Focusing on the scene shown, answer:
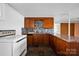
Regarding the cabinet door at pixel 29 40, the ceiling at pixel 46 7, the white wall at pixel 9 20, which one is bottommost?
the cabinet door at pixel 29 40

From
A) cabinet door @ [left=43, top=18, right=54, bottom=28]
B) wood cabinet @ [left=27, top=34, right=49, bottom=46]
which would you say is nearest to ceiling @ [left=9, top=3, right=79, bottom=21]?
wood cabinet @ [left=27, top=34, right=49, bottom=46]

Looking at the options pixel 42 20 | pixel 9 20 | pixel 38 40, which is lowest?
pixel 38 40

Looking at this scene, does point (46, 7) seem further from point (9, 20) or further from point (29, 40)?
point (29, 40)

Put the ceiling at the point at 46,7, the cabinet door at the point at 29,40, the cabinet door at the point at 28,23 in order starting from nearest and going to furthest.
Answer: the ceiling at the point at 46,7 < the cabinet door at the point at 29,40 < the cabinet door at the point at 28,23

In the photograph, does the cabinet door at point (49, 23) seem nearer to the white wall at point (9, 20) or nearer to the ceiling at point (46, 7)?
the ceiling at point (46, 7)

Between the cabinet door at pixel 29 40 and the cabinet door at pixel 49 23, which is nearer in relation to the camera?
the cabinet door at pixel 29 40

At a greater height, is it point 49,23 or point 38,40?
point 49,23

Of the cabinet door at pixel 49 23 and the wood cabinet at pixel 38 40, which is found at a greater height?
the cabinet door at pixel 49 23

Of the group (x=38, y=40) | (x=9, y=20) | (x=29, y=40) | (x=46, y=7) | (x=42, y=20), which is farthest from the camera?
(x=42, y=20)

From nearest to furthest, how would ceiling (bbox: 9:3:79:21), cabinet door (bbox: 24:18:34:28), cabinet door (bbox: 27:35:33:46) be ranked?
ceiling (bbox: 9:3:79:21) < cabinet door (bbox: 27:35:33:46) < cabinet door (bbox: 24:18:34:28)

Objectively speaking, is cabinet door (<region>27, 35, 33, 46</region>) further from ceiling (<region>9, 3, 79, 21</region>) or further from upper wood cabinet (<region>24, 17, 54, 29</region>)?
ceiling (<region>9, 3, 79, 21</region>)

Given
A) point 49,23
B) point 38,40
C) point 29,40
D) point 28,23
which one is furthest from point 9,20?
point 49,23

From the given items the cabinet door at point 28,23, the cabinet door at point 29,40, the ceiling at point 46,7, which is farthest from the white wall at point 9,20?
the cabinet door at point 28,23

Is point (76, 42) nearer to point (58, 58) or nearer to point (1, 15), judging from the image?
point (1, 15)
